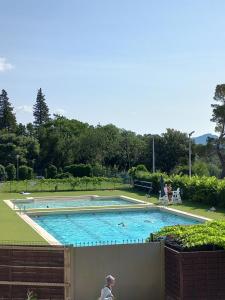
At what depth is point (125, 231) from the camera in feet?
70.4

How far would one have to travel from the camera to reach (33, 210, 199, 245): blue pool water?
2022 cm

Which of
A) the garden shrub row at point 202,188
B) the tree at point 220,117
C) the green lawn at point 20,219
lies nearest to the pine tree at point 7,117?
the tree at point 220,117

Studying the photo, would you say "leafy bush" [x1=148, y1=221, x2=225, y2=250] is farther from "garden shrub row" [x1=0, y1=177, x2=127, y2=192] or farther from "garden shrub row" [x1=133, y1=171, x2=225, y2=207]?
"garden shrub row" [x1=0, y1=177, x2=127, y2=192]

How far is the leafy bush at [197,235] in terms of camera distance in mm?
9062

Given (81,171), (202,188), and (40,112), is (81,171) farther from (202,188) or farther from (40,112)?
(40,112)

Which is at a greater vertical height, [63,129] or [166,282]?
[63,129]

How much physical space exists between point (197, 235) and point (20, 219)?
43.5 feet

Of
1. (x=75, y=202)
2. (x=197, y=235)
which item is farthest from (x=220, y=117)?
(x=197, y=235)

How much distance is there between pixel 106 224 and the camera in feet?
75.6

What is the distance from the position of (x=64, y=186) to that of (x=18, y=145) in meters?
24.4

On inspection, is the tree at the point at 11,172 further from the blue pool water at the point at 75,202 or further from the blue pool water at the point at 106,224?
the blue pool water at the point at 106,224

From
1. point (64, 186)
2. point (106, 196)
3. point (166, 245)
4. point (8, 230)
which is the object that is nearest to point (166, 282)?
point (166, 245)

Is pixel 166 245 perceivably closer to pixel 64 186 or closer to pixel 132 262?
pixel 132 262

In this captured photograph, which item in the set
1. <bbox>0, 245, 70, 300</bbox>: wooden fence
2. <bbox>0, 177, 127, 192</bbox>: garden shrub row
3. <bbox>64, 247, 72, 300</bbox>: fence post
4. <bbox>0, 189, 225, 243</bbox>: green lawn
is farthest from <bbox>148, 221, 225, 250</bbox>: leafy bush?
<bbox>0, 177, 127, 192</bbox>: garden shrub row
